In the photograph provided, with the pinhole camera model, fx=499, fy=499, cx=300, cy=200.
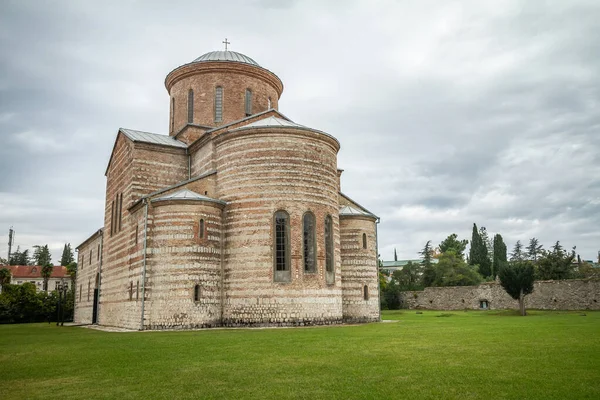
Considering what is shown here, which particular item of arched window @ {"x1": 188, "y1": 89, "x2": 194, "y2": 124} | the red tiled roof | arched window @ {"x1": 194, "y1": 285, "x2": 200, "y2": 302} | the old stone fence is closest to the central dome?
arched window @ {"x1": 188, "y1": 89, "x2": 194, "y2": 124}

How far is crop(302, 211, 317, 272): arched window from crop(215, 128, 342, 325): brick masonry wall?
21 cm

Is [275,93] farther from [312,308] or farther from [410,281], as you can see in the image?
[410,281]

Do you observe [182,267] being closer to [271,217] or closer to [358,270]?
[271,217]

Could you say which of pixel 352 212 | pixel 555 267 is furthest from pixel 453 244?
pixel 352 212

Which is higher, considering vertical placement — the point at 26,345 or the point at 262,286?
the point at 262,286

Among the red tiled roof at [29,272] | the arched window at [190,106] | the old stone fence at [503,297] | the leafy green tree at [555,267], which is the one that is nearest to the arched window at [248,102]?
the arched window at [190,106]

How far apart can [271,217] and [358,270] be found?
6.07 metres

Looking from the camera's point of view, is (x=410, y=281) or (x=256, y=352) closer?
(x=256, y=352)

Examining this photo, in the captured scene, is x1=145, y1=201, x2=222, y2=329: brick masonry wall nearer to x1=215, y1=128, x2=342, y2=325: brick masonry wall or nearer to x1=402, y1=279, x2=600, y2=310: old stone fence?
x1=215, y1=128, x2=342, y2=325: brick masonry wall

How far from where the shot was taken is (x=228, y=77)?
27.2m

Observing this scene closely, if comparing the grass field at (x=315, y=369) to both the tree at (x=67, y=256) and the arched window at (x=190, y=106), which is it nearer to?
the arched window at (x=190, y=106)

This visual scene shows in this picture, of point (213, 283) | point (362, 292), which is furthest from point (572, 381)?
point (362, 292)

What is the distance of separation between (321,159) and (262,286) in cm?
610

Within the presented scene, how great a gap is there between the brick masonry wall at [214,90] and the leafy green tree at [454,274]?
1247 inches
